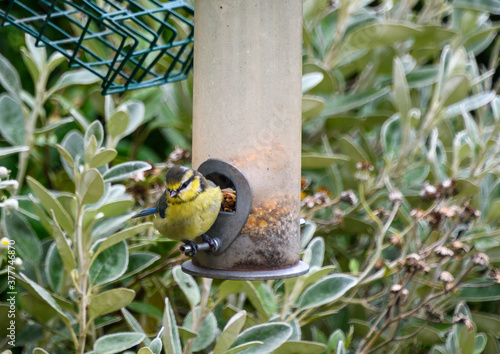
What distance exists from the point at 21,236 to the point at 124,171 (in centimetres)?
44

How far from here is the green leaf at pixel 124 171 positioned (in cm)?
240

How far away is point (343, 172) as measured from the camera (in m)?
3.24

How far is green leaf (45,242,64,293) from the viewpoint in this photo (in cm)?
239

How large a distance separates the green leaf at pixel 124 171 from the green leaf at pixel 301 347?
2.65ft

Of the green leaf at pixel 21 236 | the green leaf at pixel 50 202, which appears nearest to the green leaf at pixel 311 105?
the green leaf at pixel 50 202

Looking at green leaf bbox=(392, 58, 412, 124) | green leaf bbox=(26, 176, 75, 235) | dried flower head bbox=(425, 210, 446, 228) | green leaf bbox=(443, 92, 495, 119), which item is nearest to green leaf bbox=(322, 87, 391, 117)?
green leaf bbox=(392, 58, 412, 124)

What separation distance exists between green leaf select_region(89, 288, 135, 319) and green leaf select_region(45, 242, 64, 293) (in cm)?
28

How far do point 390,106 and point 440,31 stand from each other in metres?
0.50

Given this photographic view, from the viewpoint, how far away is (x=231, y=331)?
6.70 ft

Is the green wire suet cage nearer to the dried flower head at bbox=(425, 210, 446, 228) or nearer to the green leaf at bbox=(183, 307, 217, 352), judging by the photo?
the green leaf at bbox=(183, 307, 217, 352)

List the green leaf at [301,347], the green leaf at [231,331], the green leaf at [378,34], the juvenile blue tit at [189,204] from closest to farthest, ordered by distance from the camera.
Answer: the green leaf at [231,331]
the juvenile blue tit at [189,204]
the green leaf at [301,347]
the green leaf at [378,34]

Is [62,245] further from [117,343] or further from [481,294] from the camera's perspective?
[481,294]

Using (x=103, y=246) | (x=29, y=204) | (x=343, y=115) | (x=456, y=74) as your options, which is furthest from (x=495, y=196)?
(x=29, y=204)

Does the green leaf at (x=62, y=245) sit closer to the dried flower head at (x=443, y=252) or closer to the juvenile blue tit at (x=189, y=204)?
the juvenile blue tit at (x=189, y=204)
